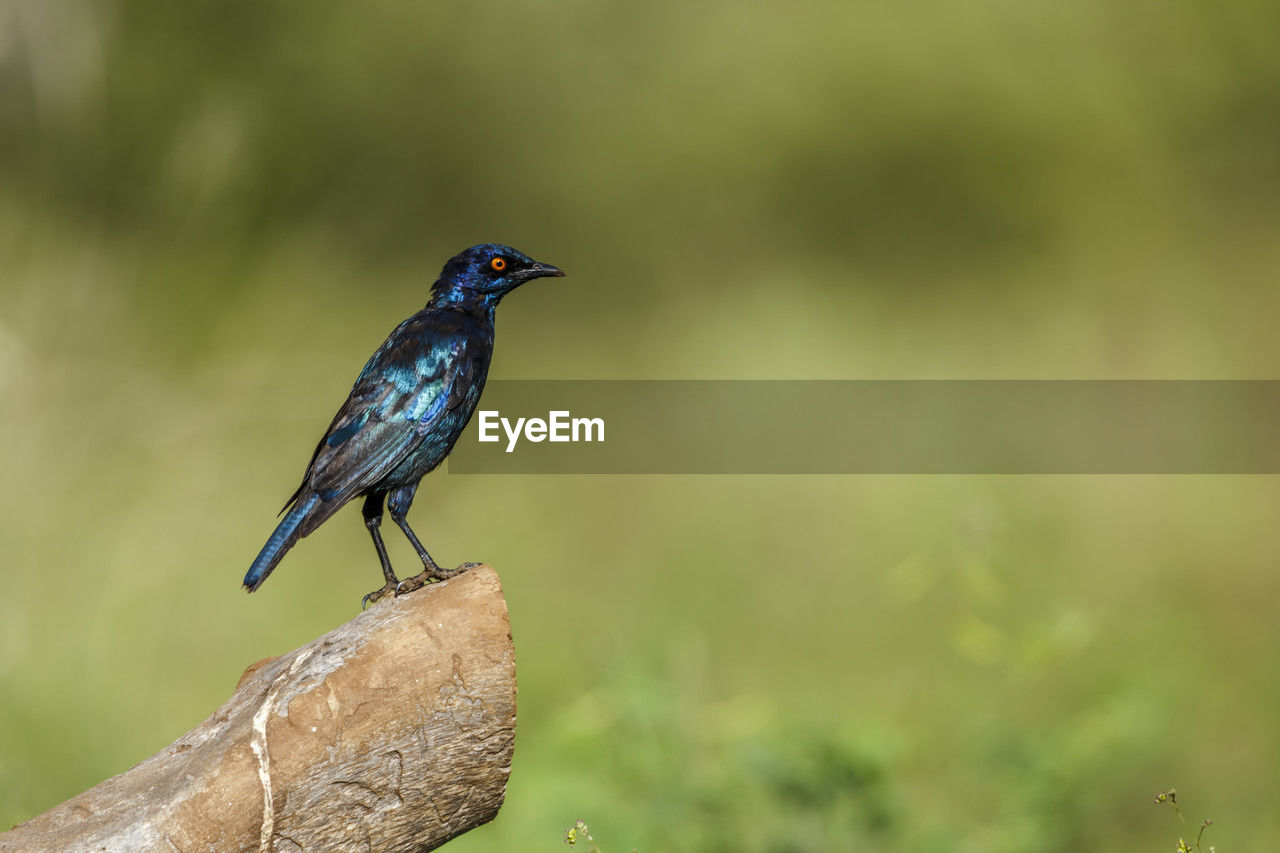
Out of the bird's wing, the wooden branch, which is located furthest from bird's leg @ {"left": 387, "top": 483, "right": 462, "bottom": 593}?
the wooden branch

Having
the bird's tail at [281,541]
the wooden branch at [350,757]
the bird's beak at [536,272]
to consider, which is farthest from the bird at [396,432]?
the wooden branch at [350,757]

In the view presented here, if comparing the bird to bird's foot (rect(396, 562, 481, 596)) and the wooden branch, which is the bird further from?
the wooden branch

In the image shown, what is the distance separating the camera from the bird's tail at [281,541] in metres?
2.42

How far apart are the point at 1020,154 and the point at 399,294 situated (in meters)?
3.63

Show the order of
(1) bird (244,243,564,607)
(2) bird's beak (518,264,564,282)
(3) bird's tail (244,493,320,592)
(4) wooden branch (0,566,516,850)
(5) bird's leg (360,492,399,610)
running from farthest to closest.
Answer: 1. (2) bird's beak (518,264,564,282)
2. (5) bird's leg (360,492,399,610)
3. (1) bird (244,243,564,607)
4. (3) bird's tail (244,493,320,592)
5. (4) wooden branch (0,566,516,850)

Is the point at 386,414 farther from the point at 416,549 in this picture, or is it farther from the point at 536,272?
the point at 536,272

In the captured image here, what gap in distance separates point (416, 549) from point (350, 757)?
555mm

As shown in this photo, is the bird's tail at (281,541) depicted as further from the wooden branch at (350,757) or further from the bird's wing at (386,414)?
the wooden branch at (350,757)

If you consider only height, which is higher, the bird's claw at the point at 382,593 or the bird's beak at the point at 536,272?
the bird's beak at the point at 536,272

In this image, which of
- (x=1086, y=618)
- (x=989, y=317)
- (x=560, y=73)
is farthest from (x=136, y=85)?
(x=1086, y=618)

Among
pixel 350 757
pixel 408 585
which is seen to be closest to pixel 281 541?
pixel 408 585

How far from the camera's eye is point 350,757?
7.27 ft

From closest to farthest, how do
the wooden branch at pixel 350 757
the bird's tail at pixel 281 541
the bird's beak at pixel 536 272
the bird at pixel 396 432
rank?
the wooden branch at pixel 350 757 → the bird's tail at pixel 281 541 → the bird at pixel 396 432 → the bird's beak at pixel 536 272

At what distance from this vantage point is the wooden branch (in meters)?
2.19
